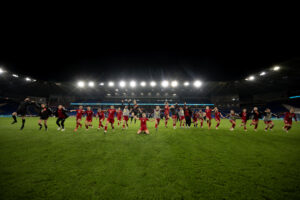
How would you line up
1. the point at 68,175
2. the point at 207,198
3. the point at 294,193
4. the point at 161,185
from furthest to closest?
the point at 68,175 → the point at 161,185 → the point at 294,193 → the point at 207,198

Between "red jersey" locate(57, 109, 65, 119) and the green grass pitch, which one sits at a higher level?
"red jersey" locate(57, 109, 65, 119)

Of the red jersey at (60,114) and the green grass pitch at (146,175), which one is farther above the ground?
the red jersey at (60,114)

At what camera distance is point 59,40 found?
338 inches

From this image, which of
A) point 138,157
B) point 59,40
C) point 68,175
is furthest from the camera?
point 59,40

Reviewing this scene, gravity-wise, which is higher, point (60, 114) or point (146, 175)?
point (60, 114)

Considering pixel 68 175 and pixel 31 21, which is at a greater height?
pixel 31 21

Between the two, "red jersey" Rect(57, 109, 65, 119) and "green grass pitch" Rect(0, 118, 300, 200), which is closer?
"green grass pitch" Rect(0, 118, 300, 200)

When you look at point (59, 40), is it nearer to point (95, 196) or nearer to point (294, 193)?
point (95, 196)

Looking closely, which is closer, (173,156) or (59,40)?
(173,156)

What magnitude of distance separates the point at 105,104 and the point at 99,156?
136 ft

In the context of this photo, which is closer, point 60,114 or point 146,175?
point 146,175

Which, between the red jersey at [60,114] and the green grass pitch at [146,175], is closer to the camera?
the green grass pitch at [146,175]

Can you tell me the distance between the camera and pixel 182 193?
7.36 feet

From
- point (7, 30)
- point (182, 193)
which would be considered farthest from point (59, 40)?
point (182, 193)
